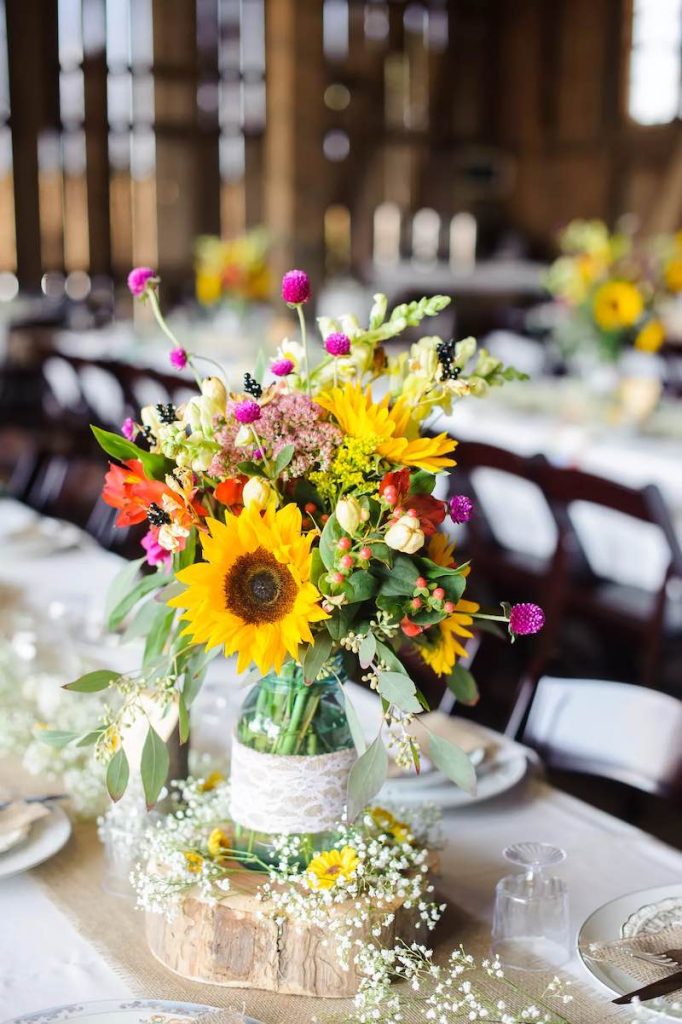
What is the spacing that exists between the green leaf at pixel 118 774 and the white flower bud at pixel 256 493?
0.29m

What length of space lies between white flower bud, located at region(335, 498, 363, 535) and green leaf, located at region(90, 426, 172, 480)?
21 centimetres

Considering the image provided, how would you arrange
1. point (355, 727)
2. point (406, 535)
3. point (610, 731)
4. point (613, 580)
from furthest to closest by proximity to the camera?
1. point (613, 580)
2. point (610, 731)
3. point (355, 727)
4. point (406, 535)

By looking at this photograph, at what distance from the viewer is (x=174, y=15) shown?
1052 cm

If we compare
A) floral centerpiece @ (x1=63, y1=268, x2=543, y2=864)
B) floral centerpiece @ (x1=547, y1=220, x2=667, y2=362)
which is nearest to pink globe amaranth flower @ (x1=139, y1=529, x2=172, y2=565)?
floral centerpiece @ (x1=63, y1=268, x2=543, y2=864)

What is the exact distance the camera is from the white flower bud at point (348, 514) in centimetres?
112

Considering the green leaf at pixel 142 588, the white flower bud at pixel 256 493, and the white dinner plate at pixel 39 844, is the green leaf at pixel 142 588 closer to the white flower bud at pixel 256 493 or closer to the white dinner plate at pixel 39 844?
the white flower bud at pixel 256 493

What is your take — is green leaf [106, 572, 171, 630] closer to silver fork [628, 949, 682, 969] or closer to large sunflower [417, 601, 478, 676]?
large sunflower [417, 601, 478, 676]

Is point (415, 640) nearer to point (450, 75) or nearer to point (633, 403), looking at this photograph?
point (633, 403)

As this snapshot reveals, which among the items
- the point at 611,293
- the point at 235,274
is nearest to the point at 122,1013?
the point at 611,293

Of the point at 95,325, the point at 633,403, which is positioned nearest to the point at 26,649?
the point at 633,403

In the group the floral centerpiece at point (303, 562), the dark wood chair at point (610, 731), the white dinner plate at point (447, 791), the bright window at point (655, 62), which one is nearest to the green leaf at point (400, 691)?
the floral centerpiece at point (303, 562)

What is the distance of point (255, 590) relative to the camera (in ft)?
3.78

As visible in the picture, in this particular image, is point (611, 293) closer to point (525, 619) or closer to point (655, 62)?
point (525, 619)

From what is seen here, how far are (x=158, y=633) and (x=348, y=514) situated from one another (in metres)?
0.33
